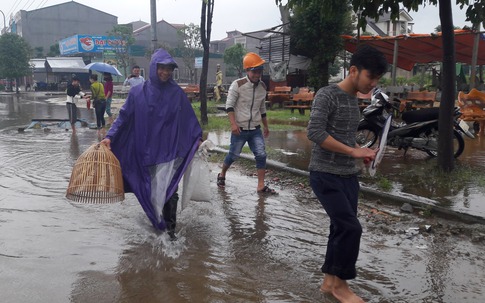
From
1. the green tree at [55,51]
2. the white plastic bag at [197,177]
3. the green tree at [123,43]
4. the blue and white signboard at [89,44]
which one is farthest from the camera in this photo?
the green tree at [55,51]

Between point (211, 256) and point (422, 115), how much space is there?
5.72 metres

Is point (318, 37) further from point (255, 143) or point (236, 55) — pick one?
point (236, 55)

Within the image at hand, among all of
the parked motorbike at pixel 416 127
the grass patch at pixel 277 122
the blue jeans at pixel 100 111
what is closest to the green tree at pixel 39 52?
the grass patch at pixel 277 122

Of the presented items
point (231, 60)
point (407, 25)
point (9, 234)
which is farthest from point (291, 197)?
point (407, 25)

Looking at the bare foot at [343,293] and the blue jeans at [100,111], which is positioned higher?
the blue jeans at [100,111]

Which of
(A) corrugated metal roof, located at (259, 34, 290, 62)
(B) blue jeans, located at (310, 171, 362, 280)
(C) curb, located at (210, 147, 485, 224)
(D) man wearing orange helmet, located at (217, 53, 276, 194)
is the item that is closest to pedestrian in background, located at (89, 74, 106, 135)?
(D) man wearing orange helmet, located at (217, 53, 276, 194)

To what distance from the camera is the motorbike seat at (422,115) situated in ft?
27.4

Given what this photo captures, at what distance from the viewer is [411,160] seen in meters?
8.68

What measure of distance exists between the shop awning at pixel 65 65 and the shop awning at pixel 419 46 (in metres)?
36.7

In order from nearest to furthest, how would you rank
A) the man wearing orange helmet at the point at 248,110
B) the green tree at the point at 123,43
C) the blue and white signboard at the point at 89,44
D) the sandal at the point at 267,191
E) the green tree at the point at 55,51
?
the man wearing orange helmet at the point at 248,110 → the sandal at the point at 267,191 → the green tree at the point at 123,43 → the blue and white signboard at the point at 89,44 → the green tree at the point at 55,51

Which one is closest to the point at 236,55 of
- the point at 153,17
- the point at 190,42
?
the point at 190,42

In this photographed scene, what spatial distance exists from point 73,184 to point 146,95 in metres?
1.08

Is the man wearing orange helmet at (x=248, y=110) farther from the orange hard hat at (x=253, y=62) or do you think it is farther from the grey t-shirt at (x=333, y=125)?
the grey t-shirt at (x=333, y=125)

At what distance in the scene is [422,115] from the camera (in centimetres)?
845
